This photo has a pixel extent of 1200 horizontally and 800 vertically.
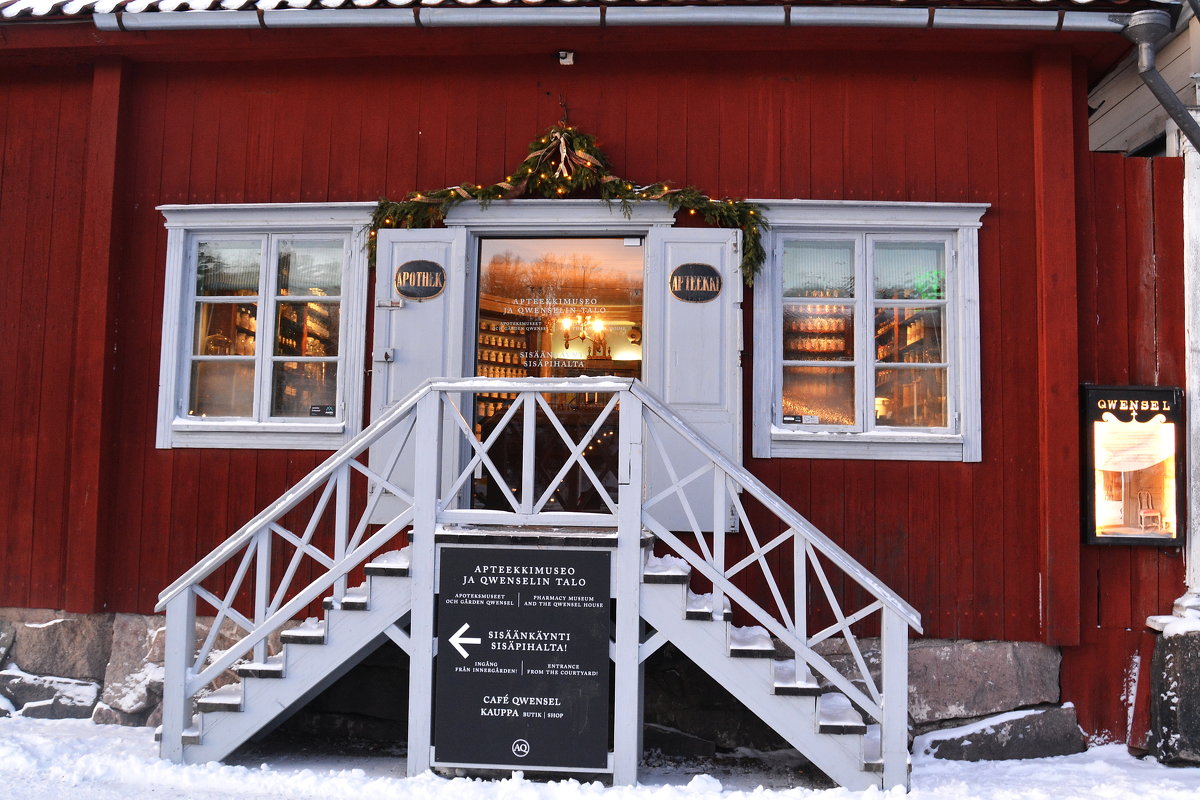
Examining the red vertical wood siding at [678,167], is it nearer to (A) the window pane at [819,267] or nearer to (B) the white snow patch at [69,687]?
(A) the window pane at [819,267]

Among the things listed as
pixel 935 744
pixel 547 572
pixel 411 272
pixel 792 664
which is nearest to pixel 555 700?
pixel 547 572

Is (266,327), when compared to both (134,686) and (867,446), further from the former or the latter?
(867,446)

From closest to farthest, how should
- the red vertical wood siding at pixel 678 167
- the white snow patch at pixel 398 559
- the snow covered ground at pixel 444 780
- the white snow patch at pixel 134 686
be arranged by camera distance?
the snow covered ground at pixel 444 780 → the white snow patch at pixel 398 559 → the red vertical wood siding at pixel 678 167 → the white snow patch at pixel 134 686

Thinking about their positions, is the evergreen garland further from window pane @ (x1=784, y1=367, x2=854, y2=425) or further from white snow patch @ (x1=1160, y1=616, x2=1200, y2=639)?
white snow patch @ (x1=1160, y1=616, x2=1200, y2=639)

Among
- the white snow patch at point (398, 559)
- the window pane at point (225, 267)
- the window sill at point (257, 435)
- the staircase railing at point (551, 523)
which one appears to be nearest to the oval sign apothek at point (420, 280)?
the staircase railing at point (551, 523)

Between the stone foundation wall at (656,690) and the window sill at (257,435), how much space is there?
125cm

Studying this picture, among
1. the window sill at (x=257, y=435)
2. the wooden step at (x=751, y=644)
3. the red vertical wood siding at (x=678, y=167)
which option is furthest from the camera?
the window sill at (x=257, y=435)

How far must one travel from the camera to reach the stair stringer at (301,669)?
4910 mm

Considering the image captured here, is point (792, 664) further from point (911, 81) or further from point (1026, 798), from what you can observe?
point (911, 81)

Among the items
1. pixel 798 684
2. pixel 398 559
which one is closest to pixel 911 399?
pixel 798 684

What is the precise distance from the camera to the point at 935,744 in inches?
223

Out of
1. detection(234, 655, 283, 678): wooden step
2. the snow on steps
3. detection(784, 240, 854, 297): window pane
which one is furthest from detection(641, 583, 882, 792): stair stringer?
detection(784, 240, 854, 297): window pane

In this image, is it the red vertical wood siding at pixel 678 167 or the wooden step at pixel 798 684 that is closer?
the wooden step at pixel 798 684

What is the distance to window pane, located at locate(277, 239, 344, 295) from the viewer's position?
636cm
